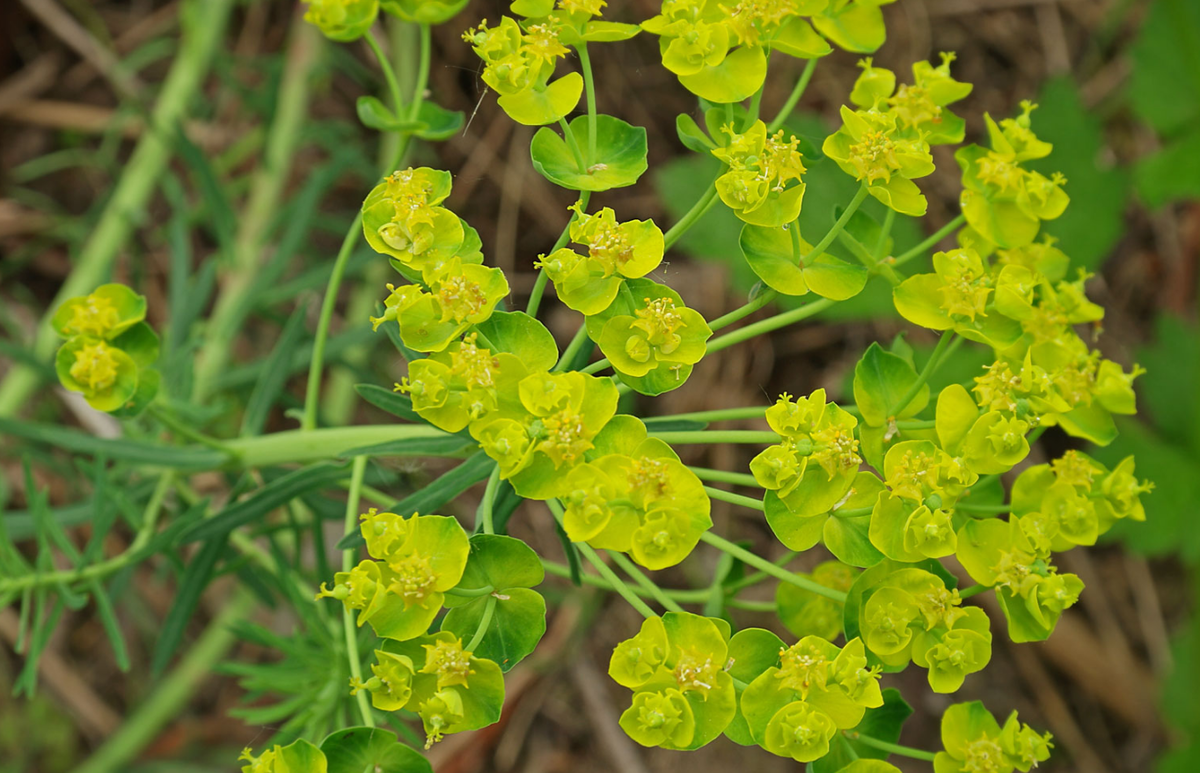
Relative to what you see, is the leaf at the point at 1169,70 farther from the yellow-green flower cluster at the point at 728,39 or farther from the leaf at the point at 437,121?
the leaf at the point at 437,121

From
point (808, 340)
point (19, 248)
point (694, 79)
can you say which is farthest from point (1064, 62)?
point (19, 248)

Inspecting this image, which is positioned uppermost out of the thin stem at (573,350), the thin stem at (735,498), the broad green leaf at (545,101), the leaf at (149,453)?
the broad green leaf at (545,101)

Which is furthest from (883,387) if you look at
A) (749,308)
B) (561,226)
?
(561,226)

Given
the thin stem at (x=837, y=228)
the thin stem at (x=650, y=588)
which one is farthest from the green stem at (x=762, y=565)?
the thin stem at (x=837, y=228)

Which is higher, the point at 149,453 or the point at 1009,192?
the point at 1009,192

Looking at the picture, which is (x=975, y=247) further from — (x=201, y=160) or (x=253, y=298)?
(x=201, y=160)

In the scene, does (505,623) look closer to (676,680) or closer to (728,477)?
(676,680)
